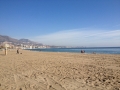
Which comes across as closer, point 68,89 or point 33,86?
point 68,89

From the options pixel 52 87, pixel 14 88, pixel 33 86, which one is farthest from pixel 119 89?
pixel 14 88

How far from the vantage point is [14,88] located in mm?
3678

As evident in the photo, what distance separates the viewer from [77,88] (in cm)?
373

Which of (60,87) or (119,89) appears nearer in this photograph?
(119,89)

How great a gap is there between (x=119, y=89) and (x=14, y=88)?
11.8 feet

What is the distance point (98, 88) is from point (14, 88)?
2918 millimetres

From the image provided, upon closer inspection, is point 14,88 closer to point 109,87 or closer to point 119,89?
point 109,87

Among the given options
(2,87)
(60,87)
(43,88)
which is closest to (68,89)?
(60,87)

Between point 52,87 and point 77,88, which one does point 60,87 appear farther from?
point 77,88

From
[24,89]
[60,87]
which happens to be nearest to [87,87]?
[60,87]

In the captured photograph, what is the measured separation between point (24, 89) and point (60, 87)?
48.9 inches

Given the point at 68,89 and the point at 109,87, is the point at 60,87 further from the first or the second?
the point at 109,87

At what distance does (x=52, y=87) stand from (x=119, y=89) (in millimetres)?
2284

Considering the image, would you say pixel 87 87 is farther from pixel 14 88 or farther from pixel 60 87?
pixel 14 88
